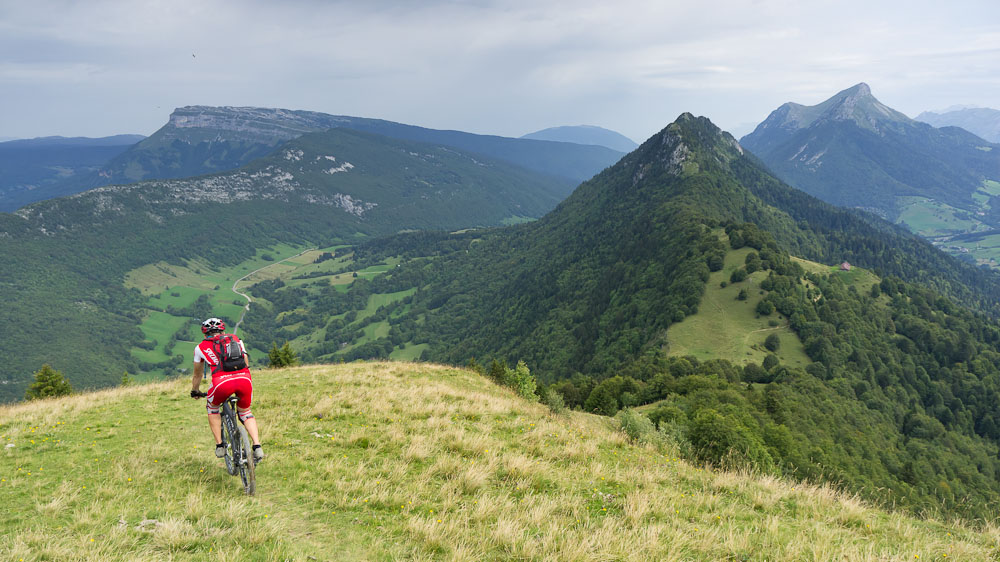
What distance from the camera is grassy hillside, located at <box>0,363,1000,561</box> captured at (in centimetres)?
783

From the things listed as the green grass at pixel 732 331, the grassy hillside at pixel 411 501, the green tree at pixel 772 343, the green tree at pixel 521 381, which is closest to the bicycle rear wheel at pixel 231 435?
the grassy hillside at pixel 411 501

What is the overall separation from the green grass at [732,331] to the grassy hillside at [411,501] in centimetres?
8399

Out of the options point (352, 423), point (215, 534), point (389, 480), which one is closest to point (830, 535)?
point (389, 480)

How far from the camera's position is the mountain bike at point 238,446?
10.3 meters

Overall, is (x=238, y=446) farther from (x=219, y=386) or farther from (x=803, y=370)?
(x=803, y=370)

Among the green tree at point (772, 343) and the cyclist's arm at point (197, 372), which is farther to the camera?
the green tree at point (772, 343)

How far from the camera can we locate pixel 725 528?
9.27 m

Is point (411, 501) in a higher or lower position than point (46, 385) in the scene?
higher

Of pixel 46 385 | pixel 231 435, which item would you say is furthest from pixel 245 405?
pixel 46 385

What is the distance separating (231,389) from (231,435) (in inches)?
47.7

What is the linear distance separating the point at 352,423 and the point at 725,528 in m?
12.7

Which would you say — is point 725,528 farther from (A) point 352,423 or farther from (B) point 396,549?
(A) point 352,423

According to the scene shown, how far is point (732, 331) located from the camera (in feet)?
320

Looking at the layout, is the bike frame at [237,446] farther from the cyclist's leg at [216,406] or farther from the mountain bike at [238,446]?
the cyclist's leg at [216,406]
